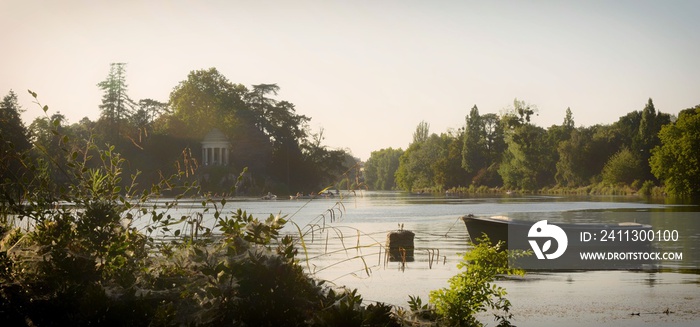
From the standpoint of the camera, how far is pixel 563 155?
123938mm

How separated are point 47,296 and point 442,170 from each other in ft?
505

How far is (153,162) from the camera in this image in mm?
114625

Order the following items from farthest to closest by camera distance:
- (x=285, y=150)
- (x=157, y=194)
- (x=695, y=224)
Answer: (x=285, y=150) → (x=695, y=224) → (x=157, y=194)

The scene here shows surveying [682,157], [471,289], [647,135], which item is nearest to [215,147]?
[647,135]

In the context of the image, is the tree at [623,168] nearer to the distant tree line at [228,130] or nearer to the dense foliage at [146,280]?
the distant tree line at [228,130]

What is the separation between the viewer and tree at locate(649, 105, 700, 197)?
3620 inches

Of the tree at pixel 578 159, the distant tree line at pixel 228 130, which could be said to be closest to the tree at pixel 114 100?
the distant tree line at pixel 228 130

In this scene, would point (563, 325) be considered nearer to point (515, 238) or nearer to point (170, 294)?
point (170, 294)

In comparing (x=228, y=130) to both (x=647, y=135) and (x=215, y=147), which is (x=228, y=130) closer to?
(x=215, y=147)

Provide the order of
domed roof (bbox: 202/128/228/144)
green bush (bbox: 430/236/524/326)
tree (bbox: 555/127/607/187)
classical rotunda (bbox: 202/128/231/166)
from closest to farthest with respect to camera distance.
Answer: green bush (bbox: 430/236/524/326) → tree (bbox: 555/127/607/187) → classical rotunda (bbox: 202/128/231/166) → domed roof (bbox: 202/128/228/144)

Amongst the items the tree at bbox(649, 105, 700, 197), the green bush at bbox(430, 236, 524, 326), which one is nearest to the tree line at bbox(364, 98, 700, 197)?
the tree at bbox(649, 105, 700, 197)

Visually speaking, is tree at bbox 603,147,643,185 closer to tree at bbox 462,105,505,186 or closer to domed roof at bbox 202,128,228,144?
tree at bbox 462,105,505,186

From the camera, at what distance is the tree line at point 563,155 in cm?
9444

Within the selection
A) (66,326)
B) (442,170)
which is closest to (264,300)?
(66,326)
